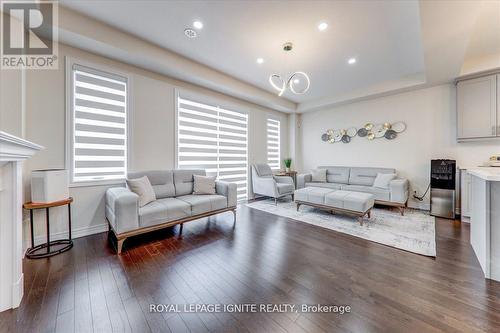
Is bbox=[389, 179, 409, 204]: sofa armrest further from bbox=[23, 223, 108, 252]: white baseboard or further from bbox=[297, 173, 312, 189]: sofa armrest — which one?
bbox=[23, 223, 108, 252]: white baseboard

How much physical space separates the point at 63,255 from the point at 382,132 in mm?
6587

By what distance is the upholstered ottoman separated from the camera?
132 inches

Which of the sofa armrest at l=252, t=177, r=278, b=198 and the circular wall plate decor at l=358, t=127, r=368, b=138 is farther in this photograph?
the circular wall plate decor at l=358, t=127, r=368, b=138

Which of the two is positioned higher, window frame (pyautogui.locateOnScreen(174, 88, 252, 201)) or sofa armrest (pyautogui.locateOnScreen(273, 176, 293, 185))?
window frame (pyautogui.locateOnScreen(174, 88, 252, 201))

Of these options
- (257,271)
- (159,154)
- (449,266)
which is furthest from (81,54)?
(449,266)

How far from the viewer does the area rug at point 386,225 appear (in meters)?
2.63

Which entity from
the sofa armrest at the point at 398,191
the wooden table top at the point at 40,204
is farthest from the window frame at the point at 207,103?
the sofa armrest at the point at 398,191

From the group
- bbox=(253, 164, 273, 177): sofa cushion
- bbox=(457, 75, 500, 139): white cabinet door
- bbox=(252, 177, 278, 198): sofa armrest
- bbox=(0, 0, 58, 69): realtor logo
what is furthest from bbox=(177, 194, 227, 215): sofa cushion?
bbox=(457, 75, 500, 139): white cabinet door

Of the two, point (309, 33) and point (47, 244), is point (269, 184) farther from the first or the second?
point (47, 244)

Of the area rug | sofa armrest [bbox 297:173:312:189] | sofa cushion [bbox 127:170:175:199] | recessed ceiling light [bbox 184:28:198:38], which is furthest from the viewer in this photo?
sofa armrest [bbox 297:173:312:189]

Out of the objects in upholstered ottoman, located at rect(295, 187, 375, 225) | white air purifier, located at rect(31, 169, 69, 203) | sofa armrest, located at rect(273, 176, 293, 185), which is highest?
white air purifier, located at rect(31, 169, 69, 203)

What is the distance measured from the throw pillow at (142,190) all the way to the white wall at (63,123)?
573mm

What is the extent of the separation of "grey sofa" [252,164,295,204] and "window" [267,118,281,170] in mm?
538

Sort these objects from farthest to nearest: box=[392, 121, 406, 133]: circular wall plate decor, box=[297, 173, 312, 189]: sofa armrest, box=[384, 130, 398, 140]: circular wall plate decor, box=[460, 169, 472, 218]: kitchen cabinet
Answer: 1. box=[297, 173, 312, 189]: sofa armrest
2. box=[384, 130, 398, 140]: circular wall plate decor
3. box=[392, 121, 406, 133]: circular wall plate decor
4. box=[460, 169, 472, 218]: kitchen cabinet
